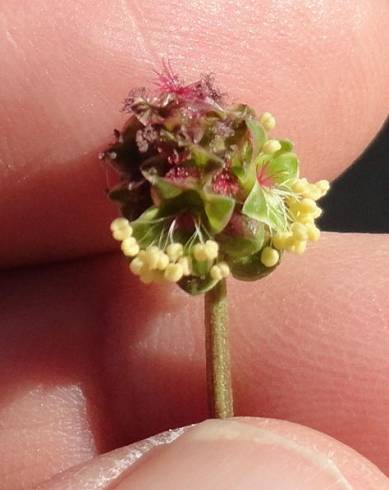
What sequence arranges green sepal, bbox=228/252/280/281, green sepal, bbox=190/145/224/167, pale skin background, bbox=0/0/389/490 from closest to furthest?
green sepal, bbox=190/145/224/167 → green sepal, bbox=228/252/280/281 → pale skin background, bbox=0/0/389/490

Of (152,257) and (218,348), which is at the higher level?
(152,257)

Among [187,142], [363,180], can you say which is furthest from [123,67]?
[363,180]

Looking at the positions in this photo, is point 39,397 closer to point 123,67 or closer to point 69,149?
point 69,149

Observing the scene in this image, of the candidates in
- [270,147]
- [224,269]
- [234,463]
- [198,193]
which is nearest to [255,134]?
[270,147]

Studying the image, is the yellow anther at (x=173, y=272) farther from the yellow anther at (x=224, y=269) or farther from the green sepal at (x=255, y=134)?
the green sepal at (x=255, y=134)

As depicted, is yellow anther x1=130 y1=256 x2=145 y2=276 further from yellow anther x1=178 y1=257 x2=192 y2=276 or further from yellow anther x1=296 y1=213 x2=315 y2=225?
yellow anther x1=296 y1=213 x2=315 y2=225

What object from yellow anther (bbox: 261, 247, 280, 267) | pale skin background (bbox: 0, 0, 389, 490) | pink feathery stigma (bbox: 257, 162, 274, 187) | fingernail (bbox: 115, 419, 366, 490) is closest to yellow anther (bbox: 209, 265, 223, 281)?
yellow anther (bbox: 261, 247, 280, 267)

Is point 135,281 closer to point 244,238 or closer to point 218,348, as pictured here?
point 218,348
